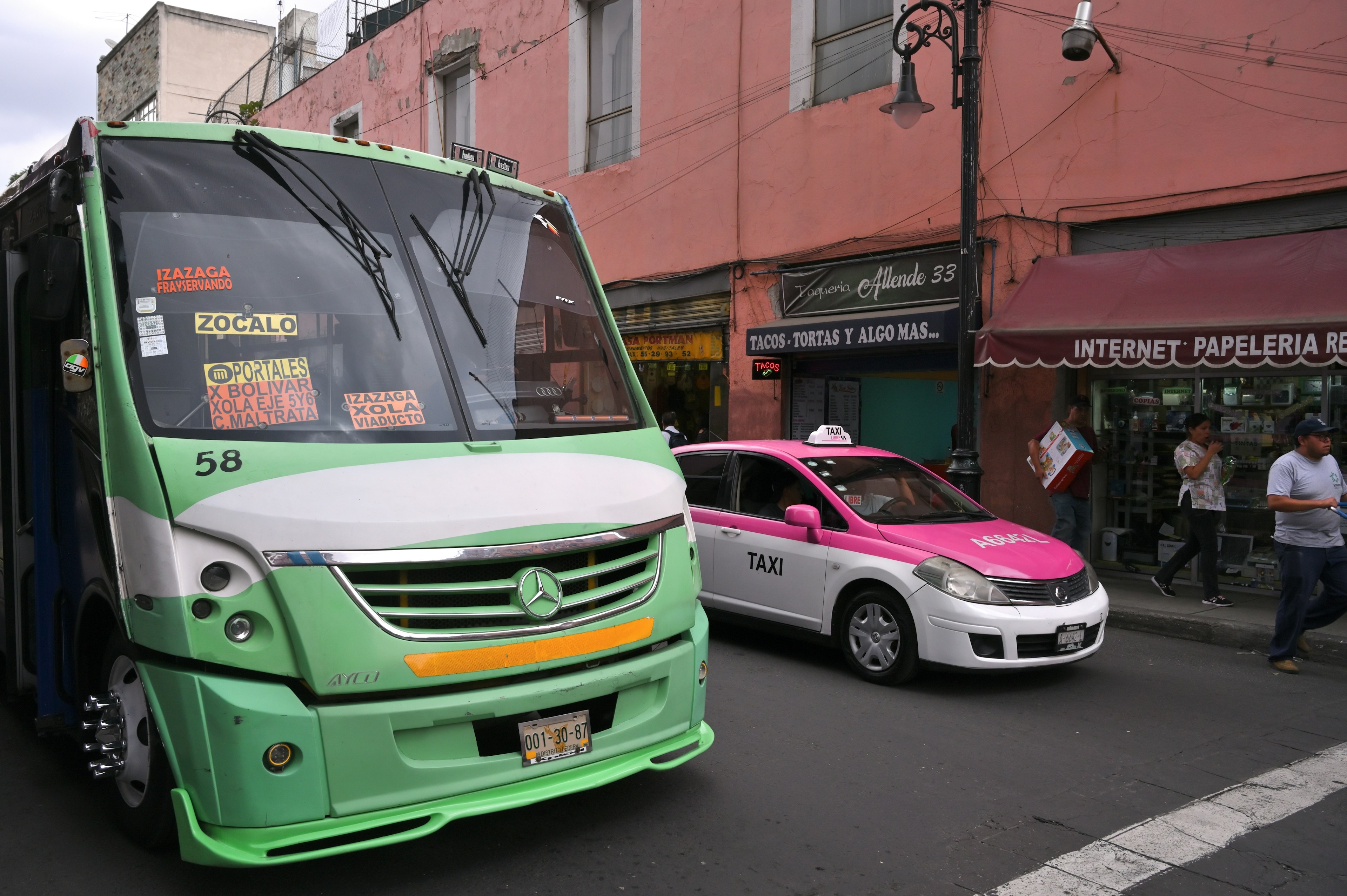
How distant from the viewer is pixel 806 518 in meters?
7.05

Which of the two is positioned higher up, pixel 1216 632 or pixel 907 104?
pixel 907 104

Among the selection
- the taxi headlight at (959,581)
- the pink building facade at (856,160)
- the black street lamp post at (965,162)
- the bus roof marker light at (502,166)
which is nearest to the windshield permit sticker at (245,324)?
the bus roof marker light at (502,166)

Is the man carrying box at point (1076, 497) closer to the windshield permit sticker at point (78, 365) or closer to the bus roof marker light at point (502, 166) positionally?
the bus roof marker light at point (502, 166)

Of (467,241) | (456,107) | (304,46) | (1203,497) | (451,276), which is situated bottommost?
(1203,497)

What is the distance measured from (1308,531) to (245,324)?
6.89 metres

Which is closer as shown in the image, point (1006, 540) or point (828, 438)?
point (1006, 540)

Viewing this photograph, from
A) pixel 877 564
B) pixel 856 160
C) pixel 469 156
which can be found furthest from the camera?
pixel 856 160

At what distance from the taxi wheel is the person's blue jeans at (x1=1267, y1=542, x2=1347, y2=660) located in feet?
9.16

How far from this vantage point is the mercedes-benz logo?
368 centimetres

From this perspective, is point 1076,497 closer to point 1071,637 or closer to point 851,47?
point 1071,637

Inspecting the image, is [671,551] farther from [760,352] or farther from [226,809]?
[760,352]

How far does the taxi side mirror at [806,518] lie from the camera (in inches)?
277

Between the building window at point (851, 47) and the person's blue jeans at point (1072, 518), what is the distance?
602 cm

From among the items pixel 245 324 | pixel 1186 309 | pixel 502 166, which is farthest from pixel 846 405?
pixel 245 324
